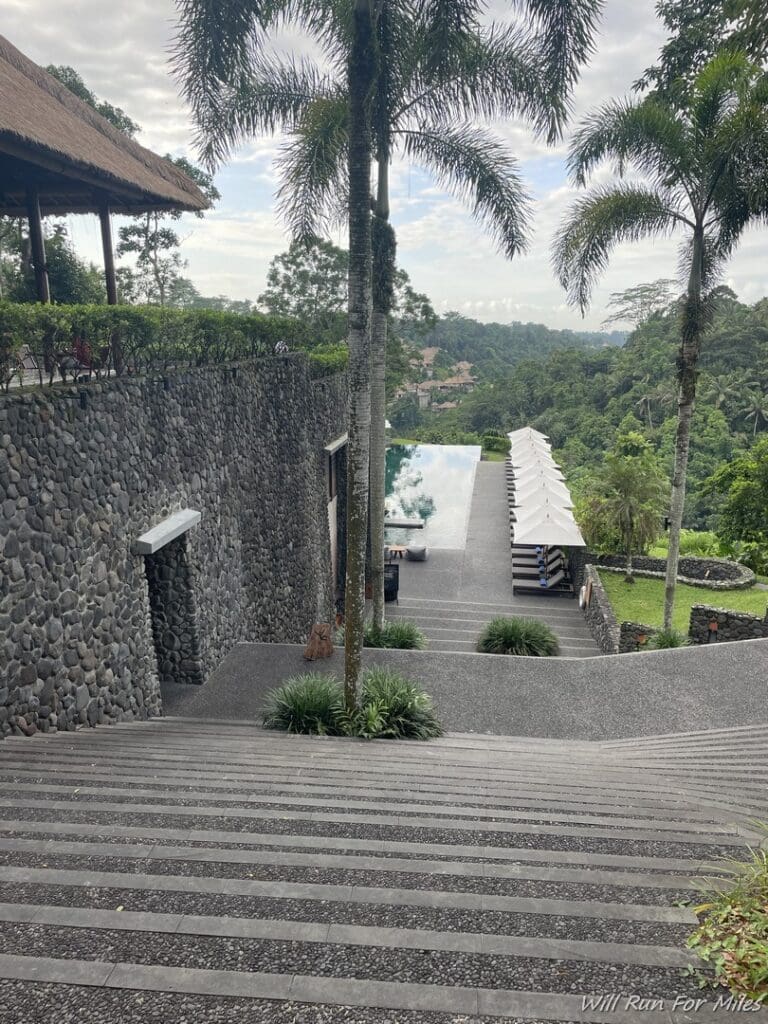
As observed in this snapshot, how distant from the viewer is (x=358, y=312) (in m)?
7.28

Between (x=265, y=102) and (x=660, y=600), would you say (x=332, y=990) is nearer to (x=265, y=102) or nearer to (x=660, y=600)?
(x=265, y=102)

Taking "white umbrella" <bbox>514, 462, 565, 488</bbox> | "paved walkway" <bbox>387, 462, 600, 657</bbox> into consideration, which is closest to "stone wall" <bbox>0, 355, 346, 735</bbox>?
"paved walkway" <bbox>387, 462, 600, 657</bbox>

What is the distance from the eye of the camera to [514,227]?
10.5 metres

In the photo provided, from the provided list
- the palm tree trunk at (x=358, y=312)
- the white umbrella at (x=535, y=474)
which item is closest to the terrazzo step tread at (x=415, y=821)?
the palm tree trunk at (x=358, y=312)

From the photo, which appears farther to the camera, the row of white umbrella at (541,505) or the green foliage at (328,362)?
the row of white umbrella at (541,505)

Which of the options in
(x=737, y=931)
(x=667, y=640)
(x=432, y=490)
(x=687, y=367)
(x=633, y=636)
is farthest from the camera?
(x=432, y=490)

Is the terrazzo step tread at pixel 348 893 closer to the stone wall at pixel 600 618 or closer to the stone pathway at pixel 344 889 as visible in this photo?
the stone pathway at pixel 344 889

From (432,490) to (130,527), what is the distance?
2228 centimetres

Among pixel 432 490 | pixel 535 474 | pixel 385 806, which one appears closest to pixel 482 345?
pixel 432 490

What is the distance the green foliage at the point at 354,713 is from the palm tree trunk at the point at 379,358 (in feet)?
12.2

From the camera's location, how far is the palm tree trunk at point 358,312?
693 centimetres

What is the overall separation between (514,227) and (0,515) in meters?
8.32

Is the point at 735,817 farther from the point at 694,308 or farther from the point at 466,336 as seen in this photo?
the point at 466,336

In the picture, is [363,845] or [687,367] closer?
[363,845]
